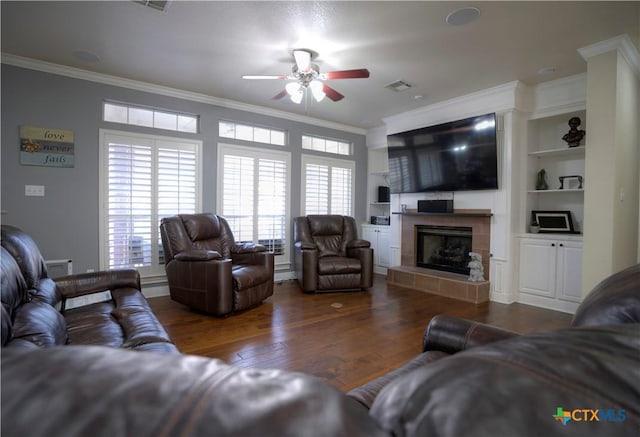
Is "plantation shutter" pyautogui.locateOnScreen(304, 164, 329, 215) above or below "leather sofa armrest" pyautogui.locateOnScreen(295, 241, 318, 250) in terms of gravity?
above

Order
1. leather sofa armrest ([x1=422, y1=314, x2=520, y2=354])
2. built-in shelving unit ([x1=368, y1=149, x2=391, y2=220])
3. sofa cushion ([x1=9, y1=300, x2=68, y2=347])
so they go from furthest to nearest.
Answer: built-in shelving unit ([x1=368, y1=149, x2=391, y2=220]) < leather sofa armrest ([x1=422, y1=314, x2=520, y2=354]) < sofa cushion ([x1=9, y1=300, x2=68, y2=347])

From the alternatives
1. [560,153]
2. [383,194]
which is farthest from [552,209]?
[383,194]

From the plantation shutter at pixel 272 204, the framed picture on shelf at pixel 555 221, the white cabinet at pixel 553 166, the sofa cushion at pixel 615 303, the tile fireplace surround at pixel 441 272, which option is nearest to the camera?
the sofa cushion at pixel 615 303

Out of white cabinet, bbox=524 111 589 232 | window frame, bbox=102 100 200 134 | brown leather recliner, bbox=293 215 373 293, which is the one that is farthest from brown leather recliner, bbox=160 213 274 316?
white cabinet, bbox=524 111 589 232

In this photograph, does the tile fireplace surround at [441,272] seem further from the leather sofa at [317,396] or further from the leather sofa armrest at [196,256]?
the leather sofa at [317,396]

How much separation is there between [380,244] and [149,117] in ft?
13.6

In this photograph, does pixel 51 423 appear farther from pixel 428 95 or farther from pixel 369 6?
pixel 428 95

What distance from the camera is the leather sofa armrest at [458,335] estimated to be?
143 cm

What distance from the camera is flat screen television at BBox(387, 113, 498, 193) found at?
405 cm

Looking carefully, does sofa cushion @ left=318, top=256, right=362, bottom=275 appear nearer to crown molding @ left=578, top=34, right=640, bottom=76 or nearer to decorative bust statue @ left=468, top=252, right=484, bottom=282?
decorative bust statue @ left=468, top=252, right=484, bottom=282

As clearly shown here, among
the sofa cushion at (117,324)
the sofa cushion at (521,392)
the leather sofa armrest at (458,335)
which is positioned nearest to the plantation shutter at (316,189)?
the sofa cushion at (117,324)

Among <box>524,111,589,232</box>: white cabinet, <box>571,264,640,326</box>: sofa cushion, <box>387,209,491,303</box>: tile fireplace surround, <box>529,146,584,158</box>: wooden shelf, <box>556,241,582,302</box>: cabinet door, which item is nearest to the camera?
<box>571,264,640,326</box>: sofa cushion

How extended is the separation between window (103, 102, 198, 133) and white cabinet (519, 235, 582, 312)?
4.71 meters

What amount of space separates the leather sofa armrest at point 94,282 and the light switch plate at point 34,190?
1553 millimetres
